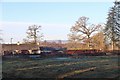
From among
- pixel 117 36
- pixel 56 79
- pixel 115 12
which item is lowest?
pixel 56 79

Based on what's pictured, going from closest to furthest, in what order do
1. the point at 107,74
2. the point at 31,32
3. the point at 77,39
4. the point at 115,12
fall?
the point at 107,74 < the point at 115,12 < the point at 31,32 < the point at 77,39

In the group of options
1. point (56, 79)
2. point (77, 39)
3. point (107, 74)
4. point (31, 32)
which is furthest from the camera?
point (77, 39)

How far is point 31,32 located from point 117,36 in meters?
17.3

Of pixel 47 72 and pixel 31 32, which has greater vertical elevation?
pixel 31 32

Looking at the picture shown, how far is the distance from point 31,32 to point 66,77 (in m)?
41.4

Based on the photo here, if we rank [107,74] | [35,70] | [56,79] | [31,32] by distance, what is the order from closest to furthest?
[56,79]
[107,74]
[35,70]
[31,32]

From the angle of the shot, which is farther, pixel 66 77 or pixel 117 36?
pixel 117 36

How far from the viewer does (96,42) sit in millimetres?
57938

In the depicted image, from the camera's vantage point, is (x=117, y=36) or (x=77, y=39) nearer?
(x=117, y=36)

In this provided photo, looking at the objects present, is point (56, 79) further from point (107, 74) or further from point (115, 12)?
point (115, 12)

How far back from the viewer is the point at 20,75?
17516 mm

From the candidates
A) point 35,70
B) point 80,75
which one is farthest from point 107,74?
point 35,70

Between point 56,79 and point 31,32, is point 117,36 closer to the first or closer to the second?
point 31,32

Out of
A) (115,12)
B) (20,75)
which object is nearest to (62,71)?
(20,75)
